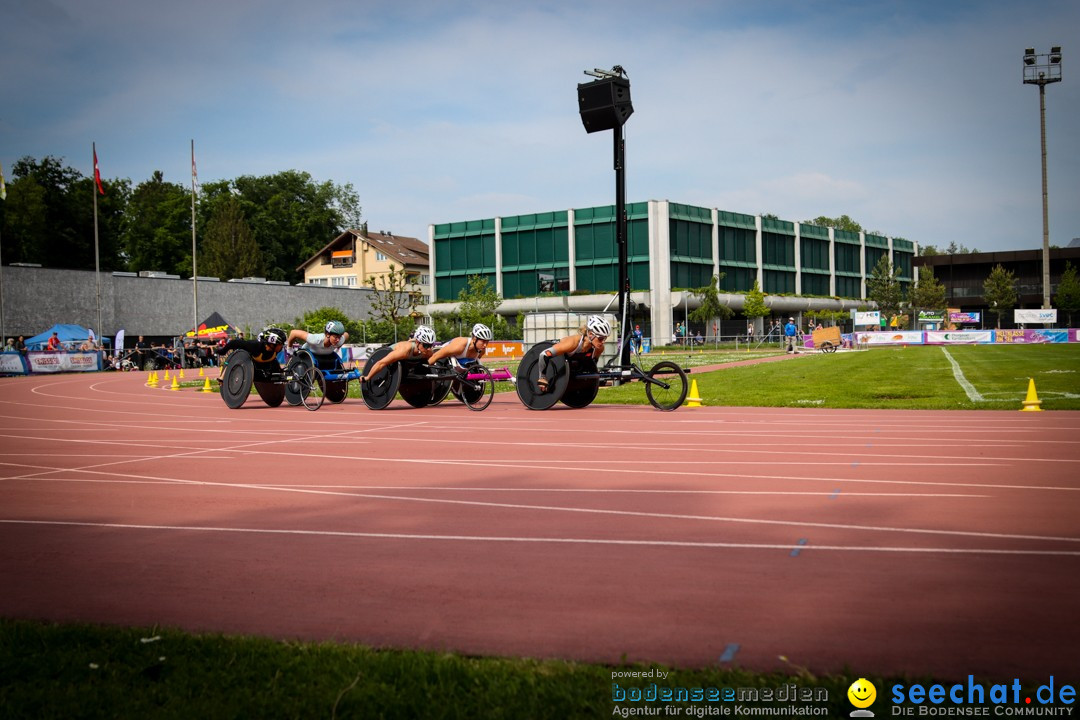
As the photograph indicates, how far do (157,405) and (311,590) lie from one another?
18.5 meters

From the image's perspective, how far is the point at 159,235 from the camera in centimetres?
9044

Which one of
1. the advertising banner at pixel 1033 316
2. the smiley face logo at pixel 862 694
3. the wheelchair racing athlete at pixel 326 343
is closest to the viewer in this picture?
the smiley face logo at pixel 862 694

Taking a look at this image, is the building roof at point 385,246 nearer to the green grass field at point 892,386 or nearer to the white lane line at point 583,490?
the green grass field at point 892,386

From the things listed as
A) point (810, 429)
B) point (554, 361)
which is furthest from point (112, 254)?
point (810, 429)

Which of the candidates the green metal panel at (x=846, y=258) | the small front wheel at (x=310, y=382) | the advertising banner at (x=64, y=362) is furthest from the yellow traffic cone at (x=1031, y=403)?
the green metal panel at (x=846, y=258)

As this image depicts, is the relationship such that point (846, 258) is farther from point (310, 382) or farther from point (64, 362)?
point (310, 382)

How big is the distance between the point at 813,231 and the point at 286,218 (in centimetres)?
5915

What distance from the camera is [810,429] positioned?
13.3 meters

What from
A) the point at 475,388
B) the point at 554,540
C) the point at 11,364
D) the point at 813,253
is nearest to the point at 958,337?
the point at 813,253

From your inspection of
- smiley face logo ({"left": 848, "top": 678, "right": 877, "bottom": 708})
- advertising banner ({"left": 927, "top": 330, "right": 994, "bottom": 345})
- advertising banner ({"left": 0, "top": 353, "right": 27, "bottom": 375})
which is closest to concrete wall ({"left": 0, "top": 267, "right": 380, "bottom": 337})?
advertising banner ({"left": 0, "top": 353, "right": 27, "bottom": 375})

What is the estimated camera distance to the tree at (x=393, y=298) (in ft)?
219

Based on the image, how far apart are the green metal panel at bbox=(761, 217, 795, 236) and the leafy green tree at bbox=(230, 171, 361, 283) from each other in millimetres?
50765

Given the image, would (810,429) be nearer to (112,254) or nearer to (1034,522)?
(1034,522)

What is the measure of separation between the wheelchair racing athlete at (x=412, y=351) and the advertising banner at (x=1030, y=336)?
48032 millimetres
